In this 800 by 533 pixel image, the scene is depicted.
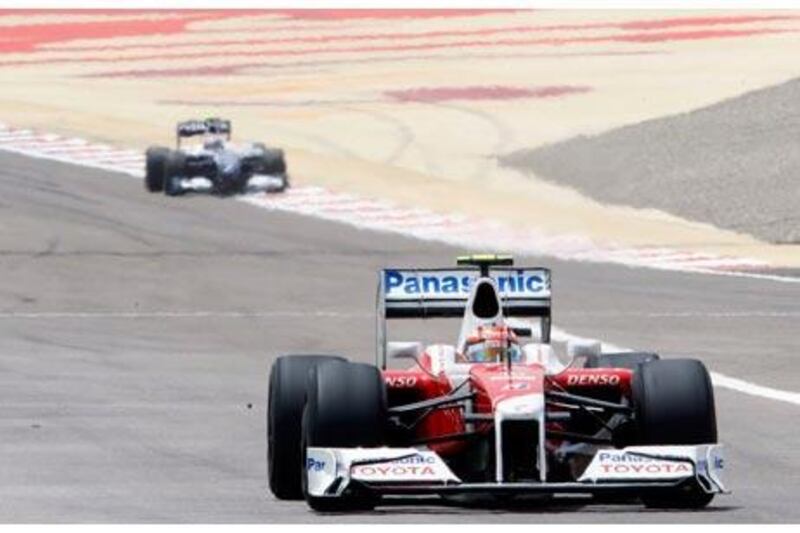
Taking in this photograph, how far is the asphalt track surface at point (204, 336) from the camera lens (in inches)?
683

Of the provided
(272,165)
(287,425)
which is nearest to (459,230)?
(272,165)

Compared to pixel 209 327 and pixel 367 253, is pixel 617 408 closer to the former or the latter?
pixel 209 327

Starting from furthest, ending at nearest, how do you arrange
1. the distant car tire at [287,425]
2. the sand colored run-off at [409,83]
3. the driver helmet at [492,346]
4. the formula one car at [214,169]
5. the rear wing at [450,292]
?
the sand colored run-off at [409,83], the formula one car at [214,169], the rear wing at [450,292], the driver helmet at [492,346], the distant car tire at [287,425]

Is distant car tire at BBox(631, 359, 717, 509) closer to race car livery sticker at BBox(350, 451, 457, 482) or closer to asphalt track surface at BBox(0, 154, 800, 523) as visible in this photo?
asphalt track surface at BBox(0, 154, 800, 523)

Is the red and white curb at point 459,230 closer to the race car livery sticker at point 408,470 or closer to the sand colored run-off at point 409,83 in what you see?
the sand colored run-off at point 409,83

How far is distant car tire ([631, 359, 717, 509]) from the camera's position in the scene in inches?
636

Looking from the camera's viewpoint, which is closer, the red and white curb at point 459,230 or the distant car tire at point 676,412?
the distant car tire at point 676,412

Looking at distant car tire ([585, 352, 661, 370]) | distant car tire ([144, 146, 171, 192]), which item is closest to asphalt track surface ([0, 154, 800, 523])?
distant car tire ([144, 146, 171, 192])

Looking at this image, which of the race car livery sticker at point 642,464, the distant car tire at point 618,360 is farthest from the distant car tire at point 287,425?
the distant car tire at point 618,360

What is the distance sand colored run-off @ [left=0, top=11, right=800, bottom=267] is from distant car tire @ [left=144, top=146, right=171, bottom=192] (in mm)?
2715

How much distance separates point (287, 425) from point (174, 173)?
31.7 m

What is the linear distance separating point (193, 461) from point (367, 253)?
21.4 metres

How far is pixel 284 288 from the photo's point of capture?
3716 cm
